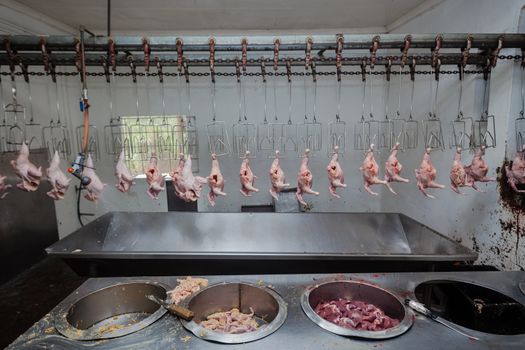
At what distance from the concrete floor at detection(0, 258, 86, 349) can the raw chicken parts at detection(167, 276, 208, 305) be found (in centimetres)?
147

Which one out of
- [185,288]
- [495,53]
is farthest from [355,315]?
[495,53]

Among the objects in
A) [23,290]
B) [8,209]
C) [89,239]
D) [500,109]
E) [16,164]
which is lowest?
[23,290]

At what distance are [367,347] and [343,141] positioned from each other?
134 inches

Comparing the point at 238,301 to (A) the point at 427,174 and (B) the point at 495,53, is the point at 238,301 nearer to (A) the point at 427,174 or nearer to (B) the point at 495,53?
(A) the point at 427,174

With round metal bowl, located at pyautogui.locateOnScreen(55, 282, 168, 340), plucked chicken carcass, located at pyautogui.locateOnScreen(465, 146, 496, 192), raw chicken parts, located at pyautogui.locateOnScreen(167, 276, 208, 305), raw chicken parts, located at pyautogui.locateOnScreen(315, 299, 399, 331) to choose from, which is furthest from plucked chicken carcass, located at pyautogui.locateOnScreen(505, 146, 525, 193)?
round metal bowl, located at pyautogui.locateOnScreen(55, 282, 168, 340)

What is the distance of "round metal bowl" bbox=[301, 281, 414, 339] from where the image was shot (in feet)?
4.42

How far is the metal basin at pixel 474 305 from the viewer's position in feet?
5.24

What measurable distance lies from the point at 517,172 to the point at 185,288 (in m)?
2.34

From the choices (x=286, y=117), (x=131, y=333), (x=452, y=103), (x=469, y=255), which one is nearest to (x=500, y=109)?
(x=452, y=103)

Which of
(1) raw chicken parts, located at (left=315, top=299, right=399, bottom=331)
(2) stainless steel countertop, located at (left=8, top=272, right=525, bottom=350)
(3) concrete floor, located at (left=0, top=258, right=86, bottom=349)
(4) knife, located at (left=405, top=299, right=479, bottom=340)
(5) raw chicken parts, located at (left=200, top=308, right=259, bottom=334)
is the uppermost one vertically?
(4) knife, located at (left=405, top=299, right=479, bottom=340)

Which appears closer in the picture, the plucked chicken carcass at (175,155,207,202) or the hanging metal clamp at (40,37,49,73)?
the hanging metal clamp at (40,37,49,73)

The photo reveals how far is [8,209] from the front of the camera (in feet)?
9.73

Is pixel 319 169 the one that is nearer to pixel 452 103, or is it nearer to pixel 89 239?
pixel 452 103

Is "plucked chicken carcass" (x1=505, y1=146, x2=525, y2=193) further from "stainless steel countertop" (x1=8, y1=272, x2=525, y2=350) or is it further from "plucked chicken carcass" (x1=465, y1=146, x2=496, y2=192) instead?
"stainless steel countertop" (x1=8, y1=272, x2=525, y2=350)
